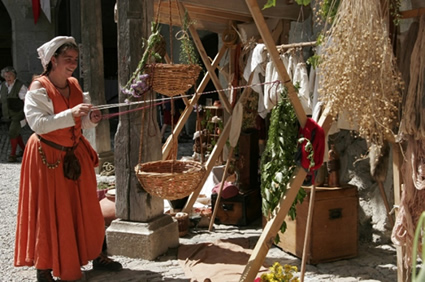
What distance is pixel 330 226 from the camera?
4.77m

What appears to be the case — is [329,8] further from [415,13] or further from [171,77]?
[171,77]

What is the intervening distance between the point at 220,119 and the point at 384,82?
18.3ft

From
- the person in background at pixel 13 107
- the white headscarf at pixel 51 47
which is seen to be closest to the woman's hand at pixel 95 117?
the white headscarf at pixel 51 47

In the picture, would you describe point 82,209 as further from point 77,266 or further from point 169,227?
point 169,227

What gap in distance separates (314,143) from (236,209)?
8.90 feet

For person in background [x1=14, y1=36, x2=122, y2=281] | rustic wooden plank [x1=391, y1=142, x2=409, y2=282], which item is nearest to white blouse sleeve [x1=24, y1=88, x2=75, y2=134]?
person in background [x1=14, y1=36, x2=122, y2=281]

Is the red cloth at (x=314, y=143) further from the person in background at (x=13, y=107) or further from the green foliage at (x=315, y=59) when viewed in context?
the person in background at (x=13, y=107)

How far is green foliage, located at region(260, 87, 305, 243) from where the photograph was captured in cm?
357

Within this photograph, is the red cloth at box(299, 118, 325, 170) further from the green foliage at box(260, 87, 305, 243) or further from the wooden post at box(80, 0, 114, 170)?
the wooden post at box(80, 0, 114, 170)

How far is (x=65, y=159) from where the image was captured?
418cm

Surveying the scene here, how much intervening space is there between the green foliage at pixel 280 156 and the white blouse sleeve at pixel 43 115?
1.46m

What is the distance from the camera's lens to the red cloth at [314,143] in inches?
137

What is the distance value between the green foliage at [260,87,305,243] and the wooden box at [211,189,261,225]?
7.56 ft

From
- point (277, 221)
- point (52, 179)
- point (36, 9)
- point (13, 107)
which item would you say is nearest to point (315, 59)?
point (277, 221)
